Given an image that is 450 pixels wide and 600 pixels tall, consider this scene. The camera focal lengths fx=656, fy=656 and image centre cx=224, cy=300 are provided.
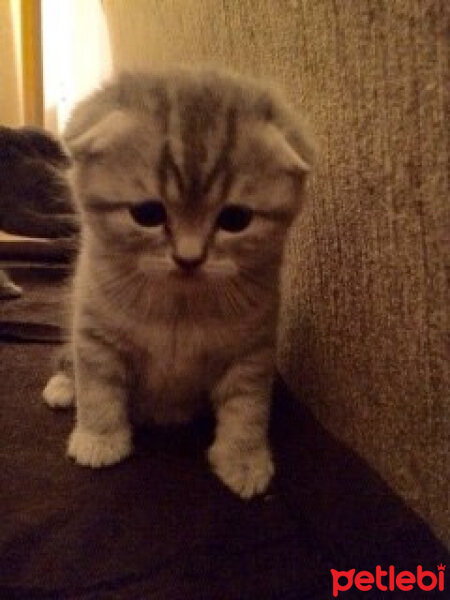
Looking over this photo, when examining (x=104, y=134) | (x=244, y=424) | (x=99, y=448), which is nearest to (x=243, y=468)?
(x=244, y=424)

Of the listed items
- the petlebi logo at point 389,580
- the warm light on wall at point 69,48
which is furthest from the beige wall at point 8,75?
the petlebi logo at point 389,580

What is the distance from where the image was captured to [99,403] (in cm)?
80

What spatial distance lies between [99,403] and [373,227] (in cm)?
39

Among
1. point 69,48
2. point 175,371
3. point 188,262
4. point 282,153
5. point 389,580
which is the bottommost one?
point 389,580

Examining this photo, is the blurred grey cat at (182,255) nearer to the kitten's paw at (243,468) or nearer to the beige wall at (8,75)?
the kitten's paw at (243,468)

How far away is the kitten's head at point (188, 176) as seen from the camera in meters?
0.67

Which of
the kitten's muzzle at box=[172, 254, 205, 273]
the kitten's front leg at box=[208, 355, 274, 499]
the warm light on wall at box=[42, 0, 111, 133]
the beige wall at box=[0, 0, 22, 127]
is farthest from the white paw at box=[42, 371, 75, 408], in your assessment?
the beige wall at box=[0, 0, 22, 127]

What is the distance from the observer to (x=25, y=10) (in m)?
2.44

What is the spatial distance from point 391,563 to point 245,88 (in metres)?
0.53

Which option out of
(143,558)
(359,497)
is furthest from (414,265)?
(143,558)

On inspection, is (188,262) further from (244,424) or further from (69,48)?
(69,48)

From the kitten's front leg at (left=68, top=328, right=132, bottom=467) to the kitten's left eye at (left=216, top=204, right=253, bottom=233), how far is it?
0.74ft

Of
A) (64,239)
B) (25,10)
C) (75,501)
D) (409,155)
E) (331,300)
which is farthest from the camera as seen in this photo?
(25,10)

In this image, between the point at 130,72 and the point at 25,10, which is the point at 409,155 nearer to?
the point at 130,72
